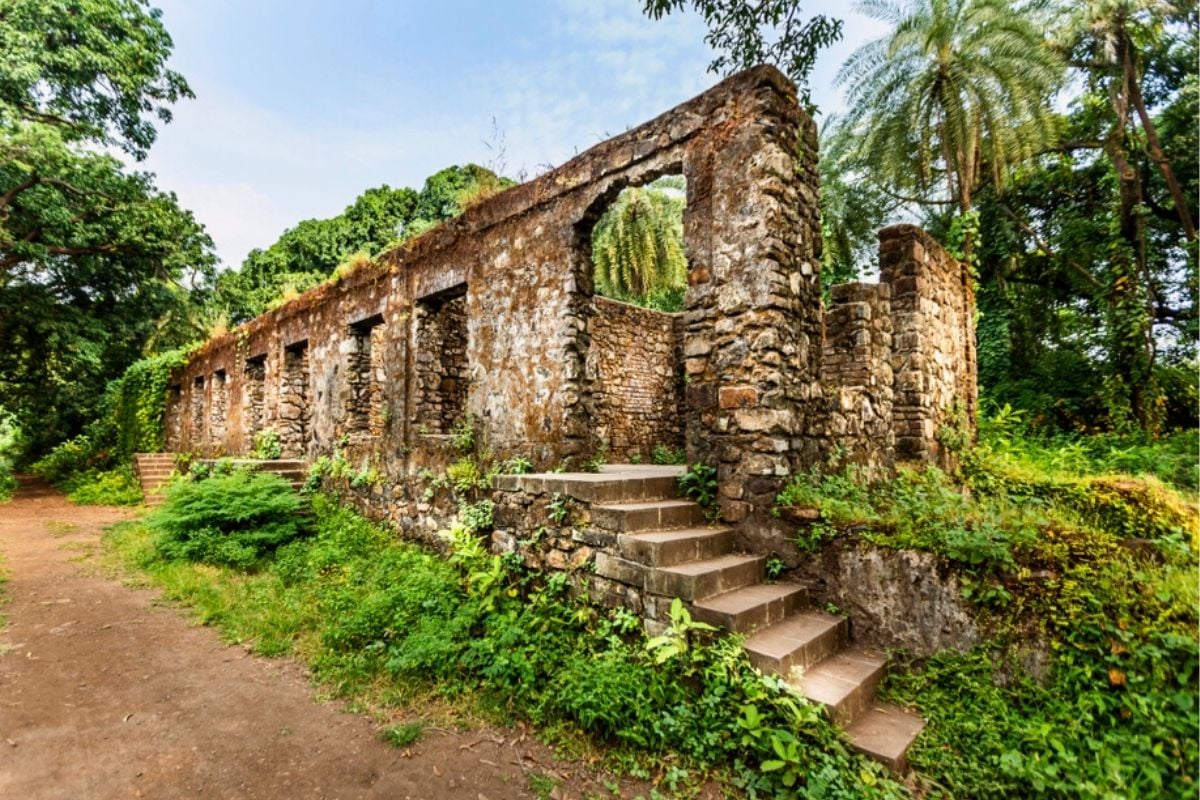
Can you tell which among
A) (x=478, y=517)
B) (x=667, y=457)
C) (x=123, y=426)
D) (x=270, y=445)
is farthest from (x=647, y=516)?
(x=123, y=426)

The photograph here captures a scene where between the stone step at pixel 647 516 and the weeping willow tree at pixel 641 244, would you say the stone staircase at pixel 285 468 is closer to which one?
the stone step at pixel 647 516

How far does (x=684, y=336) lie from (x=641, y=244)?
980 centimetres

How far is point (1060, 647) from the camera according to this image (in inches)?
120

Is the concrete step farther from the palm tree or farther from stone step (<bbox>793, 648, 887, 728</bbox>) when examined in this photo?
the palm tree

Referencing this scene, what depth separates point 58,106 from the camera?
39.6 feet

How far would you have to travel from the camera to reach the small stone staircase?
495 inches

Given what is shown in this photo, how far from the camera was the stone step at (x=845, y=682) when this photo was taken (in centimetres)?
316

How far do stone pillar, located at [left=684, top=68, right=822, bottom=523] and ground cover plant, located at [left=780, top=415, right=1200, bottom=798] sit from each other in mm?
597

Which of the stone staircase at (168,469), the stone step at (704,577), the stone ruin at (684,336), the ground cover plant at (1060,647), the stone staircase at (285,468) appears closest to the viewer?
the ground cover plant at (1060,647)

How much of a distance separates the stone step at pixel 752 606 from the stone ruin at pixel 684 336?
68cm

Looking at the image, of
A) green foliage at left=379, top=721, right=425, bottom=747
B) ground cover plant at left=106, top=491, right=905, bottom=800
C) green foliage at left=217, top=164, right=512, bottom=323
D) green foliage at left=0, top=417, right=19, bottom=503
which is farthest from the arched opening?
green foliage at left=0, top=417, right=19, bottom=503

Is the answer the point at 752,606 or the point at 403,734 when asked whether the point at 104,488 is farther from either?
the point at 752,606

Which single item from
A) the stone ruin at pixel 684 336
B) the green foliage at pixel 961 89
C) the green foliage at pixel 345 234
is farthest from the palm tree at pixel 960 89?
the green foliage at pixel 345 234

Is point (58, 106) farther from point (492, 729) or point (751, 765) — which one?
point (751, 765)
